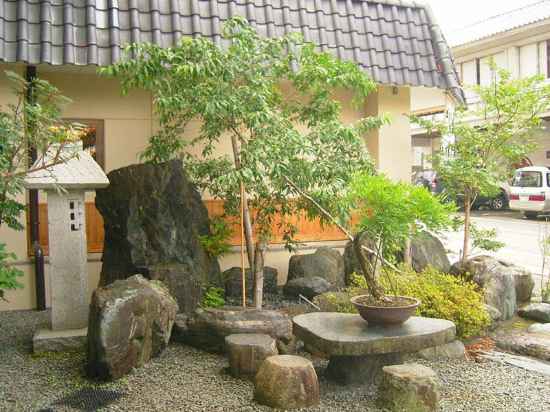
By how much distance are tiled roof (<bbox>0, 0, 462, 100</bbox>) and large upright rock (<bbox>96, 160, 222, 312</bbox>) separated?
175cm

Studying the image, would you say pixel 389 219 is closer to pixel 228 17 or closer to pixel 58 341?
pixel 58 341

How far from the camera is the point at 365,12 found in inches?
384

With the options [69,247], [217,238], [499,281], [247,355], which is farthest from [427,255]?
[69,247]

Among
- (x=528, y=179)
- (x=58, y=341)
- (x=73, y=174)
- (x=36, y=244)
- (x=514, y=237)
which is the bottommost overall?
(x=58, y=341)

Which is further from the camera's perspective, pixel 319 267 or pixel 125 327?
pixel 319 267

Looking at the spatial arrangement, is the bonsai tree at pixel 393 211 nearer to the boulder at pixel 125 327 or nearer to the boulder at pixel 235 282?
the boulder at pixel 125 327

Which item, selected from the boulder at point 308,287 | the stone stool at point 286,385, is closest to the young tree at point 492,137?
the boulder at point 308,287

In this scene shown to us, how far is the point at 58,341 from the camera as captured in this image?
6.29 meters

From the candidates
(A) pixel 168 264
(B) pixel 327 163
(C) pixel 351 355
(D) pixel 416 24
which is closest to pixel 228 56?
(B) pixel 327 163

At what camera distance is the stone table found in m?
5.01

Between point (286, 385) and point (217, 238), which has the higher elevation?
point (217, 238)

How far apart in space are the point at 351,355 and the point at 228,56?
138 inches

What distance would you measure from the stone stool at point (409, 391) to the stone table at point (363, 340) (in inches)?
10.9

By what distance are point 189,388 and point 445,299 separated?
131 inches
